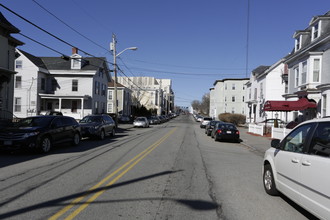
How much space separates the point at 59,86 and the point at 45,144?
30.2 meters

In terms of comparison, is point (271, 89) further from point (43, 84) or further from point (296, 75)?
point (43, 84)

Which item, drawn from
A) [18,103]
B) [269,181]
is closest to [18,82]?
[18,103]

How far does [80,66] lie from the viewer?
4031cm

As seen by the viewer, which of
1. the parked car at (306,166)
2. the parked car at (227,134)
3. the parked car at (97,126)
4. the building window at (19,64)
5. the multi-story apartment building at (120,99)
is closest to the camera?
the parked car at (306,166)

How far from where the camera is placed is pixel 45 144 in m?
11.9

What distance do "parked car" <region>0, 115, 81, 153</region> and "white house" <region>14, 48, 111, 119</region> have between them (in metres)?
24.6

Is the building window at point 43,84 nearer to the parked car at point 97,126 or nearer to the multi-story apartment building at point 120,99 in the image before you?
the multi-story apartment building at point 120,99

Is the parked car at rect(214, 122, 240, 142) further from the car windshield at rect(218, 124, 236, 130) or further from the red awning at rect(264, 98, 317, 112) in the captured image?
the red awning at rect(264, 98, 317, 112)

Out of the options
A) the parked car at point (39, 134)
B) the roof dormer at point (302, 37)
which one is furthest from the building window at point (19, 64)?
the roof dormer at point (302, 37)

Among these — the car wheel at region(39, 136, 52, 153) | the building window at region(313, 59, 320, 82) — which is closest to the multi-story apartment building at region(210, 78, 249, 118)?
the building window at region(313, 59, 320, 82)

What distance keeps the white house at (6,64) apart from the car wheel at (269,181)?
59.4 ft

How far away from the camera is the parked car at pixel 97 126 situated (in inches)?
709

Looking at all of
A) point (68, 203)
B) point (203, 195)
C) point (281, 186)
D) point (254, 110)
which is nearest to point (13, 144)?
point (68, 203)

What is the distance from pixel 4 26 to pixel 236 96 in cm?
5941
